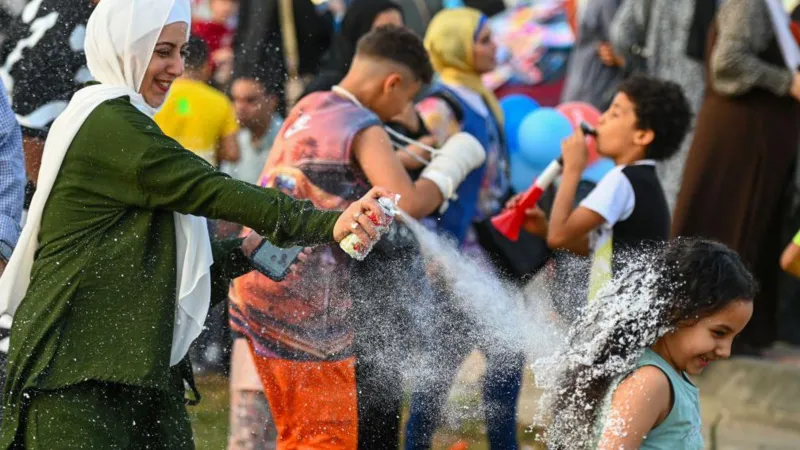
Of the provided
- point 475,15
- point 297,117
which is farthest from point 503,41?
point 297,117

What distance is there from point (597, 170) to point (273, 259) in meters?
2.92

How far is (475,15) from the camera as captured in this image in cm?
592

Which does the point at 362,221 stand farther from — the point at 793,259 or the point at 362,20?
the point at 362,20

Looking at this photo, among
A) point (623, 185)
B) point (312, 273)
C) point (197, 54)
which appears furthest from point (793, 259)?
point (197, 54)

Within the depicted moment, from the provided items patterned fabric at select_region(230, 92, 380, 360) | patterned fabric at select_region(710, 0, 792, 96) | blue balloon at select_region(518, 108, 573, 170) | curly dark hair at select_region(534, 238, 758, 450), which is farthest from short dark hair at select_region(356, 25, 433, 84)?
patterned fabric at select_region(710, 0, 792, 96)

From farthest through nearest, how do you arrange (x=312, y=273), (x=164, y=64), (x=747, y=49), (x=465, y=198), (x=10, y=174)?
(x=747, y=49), (x=465, y=198), (x=312, y=273), (x=10, y=174), (x=164, y=64)

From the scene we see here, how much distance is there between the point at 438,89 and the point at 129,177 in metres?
2.65

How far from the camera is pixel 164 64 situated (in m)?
3.34

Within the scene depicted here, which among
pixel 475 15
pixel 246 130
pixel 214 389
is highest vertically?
pixel 475 15

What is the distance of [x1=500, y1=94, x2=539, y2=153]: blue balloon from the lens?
21.9 ft

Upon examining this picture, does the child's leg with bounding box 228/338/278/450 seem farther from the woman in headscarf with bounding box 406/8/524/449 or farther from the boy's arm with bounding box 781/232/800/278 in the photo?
the boy's arm with bounding box 781/232/800/278

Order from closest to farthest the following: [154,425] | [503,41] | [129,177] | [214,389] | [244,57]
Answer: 1. [129,177]
2. [154,425]
3. [214,389]
4. [244,57]
5. [503,41]

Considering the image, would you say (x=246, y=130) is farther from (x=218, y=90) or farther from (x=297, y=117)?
(x=297, y=117)

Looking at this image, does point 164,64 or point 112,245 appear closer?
point 112,245
